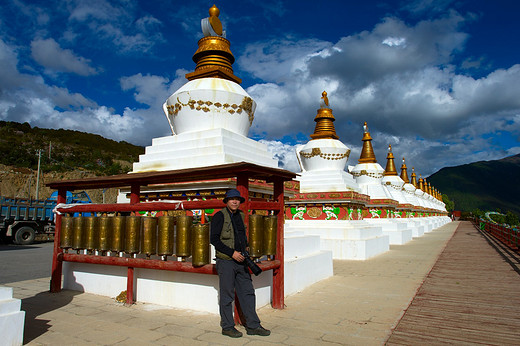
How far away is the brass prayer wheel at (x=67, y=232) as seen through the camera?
588 centimetres

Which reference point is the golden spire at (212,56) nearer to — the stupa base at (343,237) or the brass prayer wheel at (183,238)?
A: the brass prayer wheel at (183,238)

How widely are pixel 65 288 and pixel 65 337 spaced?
109 inches

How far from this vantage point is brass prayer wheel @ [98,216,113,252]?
541cm

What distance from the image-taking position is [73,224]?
5867 mm

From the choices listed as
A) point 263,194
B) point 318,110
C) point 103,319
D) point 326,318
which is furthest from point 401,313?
point 318,110

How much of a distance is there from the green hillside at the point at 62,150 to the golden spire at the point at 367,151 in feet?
126

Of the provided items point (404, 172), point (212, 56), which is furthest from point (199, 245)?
point (404, 172)

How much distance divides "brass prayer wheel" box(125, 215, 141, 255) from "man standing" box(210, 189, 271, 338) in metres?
1.59

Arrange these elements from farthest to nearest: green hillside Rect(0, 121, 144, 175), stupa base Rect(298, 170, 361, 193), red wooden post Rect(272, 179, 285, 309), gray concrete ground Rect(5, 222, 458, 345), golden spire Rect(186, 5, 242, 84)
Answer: green hillside Rect(0, 121, 144, 175) → stupa base Rect(298, 170, 361, 193) → golden spire Rect(186, 5, 242, 84) → red wooden post Rect(272, 179, 285, 309) → gray concrete ground Rect(5, 222, 458, 345)

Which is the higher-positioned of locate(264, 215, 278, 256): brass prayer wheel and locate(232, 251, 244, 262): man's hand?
locate(264, 215, 278, 256): brass prayer wheel

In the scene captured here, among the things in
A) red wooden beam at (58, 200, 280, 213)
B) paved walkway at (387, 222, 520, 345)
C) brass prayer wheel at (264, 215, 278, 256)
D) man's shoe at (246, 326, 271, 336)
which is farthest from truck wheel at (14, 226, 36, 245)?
paved walkway at (387, 222, 520, 345)

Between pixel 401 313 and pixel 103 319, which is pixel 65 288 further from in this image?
pixel 401 313

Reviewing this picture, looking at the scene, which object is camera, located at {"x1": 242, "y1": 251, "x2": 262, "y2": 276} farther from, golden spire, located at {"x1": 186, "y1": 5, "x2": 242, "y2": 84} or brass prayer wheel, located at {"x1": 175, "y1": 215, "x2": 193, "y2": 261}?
golden spire, located at {"x1": 186, "y1": 5, "x2": 242, "y2": 84}

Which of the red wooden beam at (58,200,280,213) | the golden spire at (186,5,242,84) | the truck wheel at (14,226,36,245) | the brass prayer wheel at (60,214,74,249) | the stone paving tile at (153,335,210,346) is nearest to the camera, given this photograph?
the stone paving tile at (153,335,210,346)
